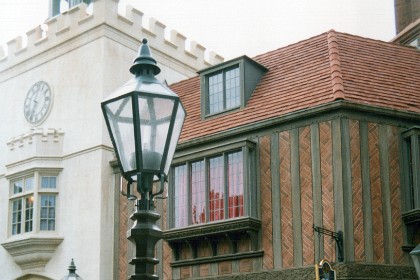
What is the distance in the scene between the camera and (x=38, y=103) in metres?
24.9

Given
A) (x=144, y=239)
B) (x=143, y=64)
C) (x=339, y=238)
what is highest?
(x=143, y=64)

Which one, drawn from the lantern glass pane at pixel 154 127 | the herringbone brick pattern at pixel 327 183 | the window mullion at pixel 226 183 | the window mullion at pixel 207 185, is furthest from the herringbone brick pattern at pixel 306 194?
the lantern glass pane at pixel 154 127

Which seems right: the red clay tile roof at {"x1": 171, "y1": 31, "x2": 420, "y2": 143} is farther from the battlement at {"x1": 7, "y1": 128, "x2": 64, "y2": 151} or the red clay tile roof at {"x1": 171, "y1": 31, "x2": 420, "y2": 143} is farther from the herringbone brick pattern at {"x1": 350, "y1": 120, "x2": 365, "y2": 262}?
the battlement at {"x1": 7, "y1": 128, "x2": 64, "y2": 151}

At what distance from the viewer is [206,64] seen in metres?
27.3

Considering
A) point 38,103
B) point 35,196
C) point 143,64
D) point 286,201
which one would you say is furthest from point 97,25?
point 143,64

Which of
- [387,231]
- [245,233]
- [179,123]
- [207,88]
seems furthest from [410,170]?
[179,123]

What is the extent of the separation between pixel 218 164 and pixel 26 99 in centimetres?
899

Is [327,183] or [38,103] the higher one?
[38,103]

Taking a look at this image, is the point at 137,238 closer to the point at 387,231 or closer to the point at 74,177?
the point at 387,231

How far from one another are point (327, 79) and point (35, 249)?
9.91 m

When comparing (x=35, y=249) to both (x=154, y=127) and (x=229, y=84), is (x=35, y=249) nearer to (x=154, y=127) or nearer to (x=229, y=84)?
(x=229, y=84)

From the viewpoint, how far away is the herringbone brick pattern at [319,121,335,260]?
16.8 m

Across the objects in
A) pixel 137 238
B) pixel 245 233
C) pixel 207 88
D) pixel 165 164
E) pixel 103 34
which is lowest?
pixel 137 238

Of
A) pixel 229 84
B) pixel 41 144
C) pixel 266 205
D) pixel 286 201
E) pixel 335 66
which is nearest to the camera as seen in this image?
pixel 286 201
